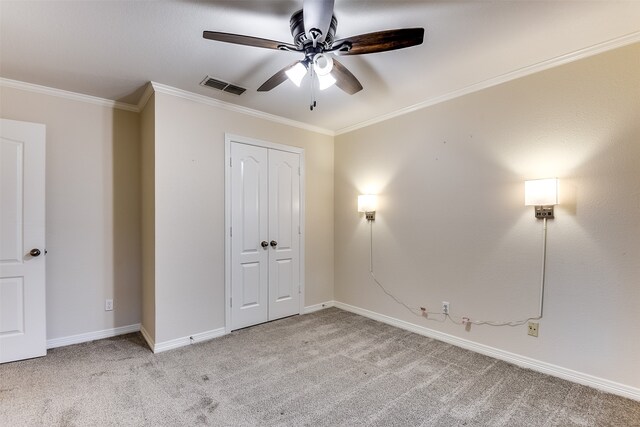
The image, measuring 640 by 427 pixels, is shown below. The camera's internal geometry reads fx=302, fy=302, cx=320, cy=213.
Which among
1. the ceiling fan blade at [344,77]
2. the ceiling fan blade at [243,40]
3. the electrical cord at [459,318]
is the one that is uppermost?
the ceiling fan blade at [243,40]

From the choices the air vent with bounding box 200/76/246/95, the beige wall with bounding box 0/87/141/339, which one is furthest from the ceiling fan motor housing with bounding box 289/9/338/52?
the beige wall with bounding box 0/87/141/339

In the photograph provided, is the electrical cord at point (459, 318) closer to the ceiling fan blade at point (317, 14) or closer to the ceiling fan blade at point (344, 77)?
the ceiling fan blade at point (344, 77)

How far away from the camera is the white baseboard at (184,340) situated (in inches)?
111

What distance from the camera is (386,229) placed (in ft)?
12.0

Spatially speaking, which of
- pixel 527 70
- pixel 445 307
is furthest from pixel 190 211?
pixel 527 70

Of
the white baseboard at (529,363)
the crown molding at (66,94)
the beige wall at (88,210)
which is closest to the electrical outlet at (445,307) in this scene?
the white baseboard at (529,363)

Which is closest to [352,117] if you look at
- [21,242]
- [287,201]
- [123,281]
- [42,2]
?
[287,201]

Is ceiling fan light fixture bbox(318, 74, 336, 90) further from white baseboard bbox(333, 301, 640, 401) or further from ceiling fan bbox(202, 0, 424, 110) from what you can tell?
white baseboard bbox(333, 301, 640, 401)

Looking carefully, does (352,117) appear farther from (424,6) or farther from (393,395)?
(393,395)

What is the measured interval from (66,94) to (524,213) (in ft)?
14.5

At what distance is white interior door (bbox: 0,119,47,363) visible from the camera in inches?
103

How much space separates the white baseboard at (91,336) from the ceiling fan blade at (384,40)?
3.50 metres

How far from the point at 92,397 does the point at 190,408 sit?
2.43 feet

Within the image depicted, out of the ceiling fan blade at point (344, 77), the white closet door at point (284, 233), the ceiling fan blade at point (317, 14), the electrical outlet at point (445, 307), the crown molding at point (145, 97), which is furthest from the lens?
the white closet door at point (284, 233)
